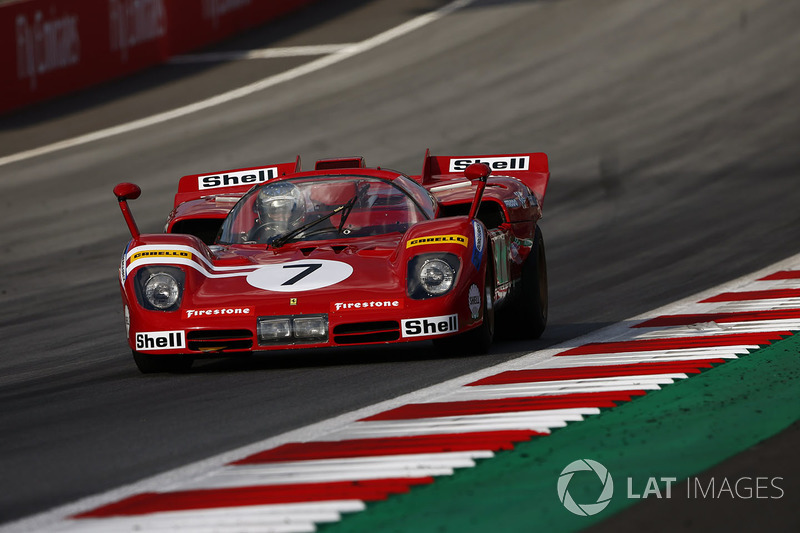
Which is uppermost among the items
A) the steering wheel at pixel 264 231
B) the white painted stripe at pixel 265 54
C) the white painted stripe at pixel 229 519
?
the white painted stripe at pixel 265 54

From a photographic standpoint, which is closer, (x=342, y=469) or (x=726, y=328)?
(x=342, y=469)

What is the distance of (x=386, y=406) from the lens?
6.09 m

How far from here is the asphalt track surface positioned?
20.1 ft

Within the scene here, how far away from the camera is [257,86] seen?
79.4 ft

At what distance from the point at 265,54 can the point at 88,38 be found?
4203 mm

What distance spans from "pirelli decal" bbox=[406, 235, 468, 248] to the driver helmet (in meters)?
1.14

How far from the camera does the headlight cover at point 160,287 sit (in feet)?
24.5

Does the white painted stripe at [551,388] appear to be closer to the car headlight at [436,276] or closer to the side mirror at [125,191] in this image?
the car headlight at [436,276]

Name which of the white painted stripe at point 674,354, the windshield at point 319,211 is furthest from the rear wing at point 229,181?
the white painted stripe at point 674,354

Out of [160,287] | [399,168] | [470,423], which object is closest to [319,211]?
[160,287]

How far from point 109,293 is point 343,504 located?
26.4ft

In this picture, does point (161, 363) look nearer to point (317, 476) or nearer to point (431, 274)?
point (431, 274)

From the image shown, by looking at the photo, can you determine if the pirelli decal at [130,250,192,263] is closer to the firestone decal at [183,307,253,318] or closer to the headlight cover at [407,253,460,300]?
the firestone decal at [183,307,253,318]

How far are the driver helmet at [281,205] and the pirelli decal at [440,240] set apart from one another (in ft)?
3.75
